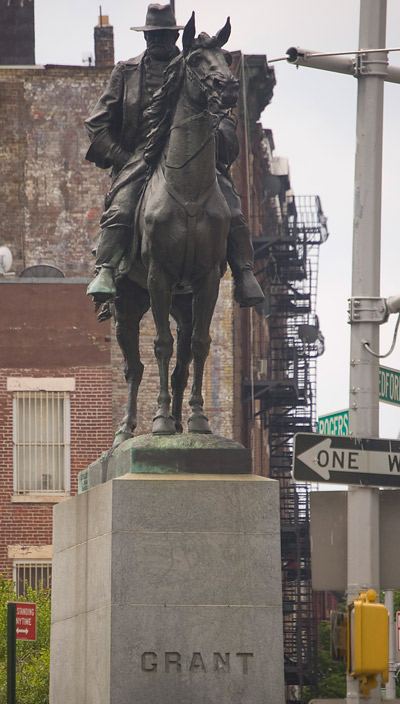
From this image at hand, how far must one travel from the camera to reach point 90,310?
42312 millimetres

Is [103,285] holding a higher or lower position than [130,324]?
higher

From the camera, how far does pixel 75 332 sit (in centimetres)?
4244

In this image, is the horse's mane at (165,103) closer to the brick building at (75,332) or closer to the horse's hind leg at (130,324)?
the horse's hind leg at (130,324)

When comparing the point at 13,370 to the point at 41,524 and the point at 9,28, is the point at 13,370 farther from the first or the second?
the point at 9,28

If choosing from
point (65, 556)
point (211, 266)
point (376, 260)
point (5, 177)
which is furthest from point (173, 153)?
point (5, 177)

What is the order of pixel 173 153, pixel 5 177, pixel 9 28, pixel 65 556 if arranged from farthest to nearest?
pixel 9 28 → pixel 5 177 → pixel 65 556 → pixel 173 153

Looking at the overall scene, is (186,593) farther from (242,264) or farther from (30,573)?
(30,573)

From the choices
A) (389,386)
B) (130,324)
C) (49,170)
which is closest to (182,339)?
(130,324)

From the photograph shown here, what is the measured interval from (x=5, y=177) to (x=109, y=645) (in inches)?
1487

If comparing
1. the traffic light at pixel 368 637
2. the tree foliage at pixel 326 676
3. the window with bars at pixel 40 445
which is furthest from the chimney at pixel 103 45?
the traffic light at pixel 368 637

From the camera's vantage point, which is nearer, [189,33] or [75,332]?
[189,33]

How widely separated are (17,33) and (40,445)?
1739cm

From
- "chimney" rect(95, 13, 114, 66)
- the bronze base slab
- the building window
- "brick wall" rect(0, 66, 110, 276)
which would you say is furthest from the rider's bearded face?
"chimney" rect(95, 13, 114, 66)

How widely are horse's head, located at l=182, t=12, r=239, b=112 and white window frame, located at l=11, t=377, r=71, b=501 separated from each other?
92.8 ft
